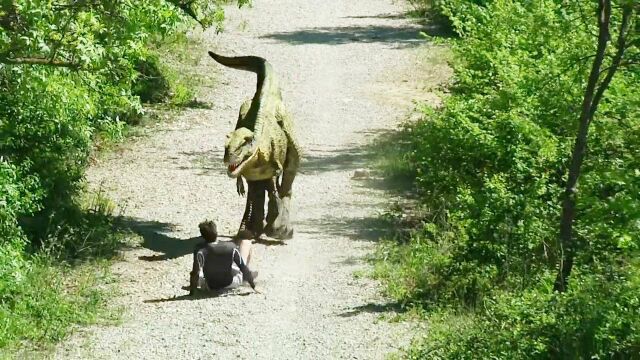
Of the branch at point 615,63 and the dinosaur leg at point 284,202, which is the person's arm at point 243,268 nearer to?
the dinosaur leg at point 284,202

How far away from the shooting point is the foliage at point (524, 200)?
10.4 m

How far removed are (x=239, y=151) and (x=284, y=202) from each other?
1.84m

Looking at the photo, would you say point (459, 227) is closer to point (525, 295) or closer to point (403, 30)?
point (525, 295)

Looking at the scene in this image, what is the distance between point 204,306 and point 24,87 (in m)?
3.14

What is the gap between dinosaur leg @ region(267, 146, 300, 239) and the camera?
15.9 meters

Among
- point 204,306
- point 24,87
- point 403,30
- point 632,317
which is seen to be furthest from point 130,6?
point 403,30

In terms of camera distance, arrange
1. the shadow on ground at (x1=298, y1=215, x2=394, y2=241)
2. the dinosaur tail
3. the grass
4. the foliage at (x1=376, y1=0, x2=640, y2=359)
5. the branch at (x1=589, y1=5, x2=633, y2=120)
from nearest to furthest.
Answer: the foliage at (x1=376, y1=0, x2=640, y2=359)
the branch at (x1=589, y1=5, x2=633, y2=120)
the grass
the shadow on ground at (x1=298, y1=215, x2=394, y2=241)
the dinosaur tail

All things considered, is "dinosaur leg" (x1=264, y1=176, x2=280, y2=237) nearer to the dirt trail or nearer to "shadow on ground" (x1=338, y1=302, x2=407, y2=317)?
the dirt trail

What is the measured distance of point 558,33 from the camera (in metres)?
14.9

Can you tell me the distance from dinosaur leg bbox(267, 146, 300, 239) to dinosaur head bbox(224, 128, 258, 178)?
1198 millimetres

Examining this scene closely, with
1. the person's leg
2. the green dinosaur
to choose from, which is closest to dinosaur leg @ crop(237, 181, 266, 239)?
the green dinosaur

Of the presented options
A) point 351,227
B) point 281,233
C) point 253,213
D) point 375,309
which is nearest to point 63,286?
point 253,213

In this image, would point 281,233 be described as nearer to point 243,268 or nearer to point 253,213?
point 253,213

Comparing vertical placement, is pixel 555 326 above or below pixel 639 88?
below
